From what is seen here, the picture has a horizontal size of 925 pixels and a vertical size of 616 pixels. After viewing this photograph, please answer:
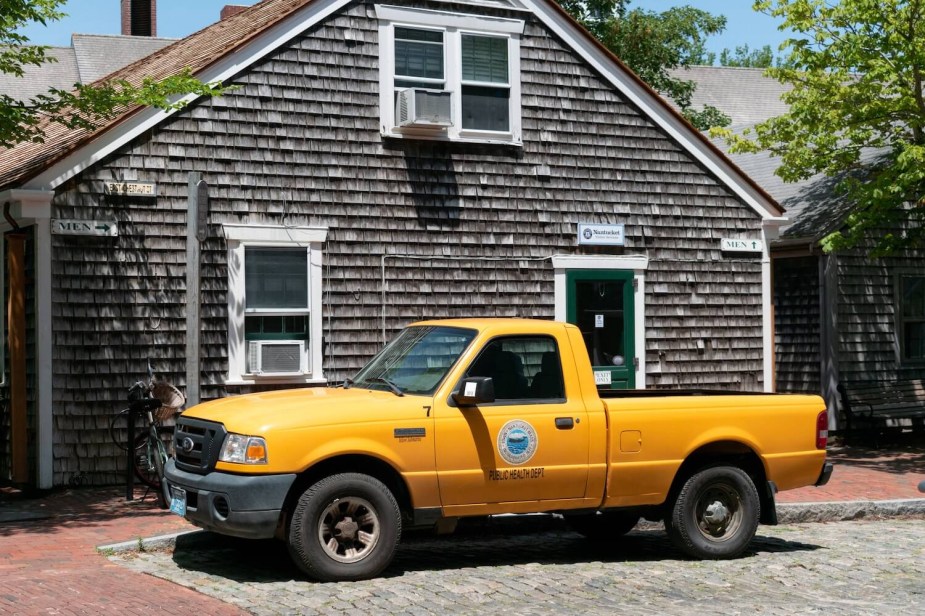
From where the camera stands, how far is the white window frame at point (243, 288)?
47.6 ft

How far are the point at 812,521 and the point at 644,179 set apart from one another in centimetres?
671

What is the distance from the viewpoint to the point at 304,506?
8.41 meters

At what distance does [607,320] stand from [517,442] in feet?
25.9

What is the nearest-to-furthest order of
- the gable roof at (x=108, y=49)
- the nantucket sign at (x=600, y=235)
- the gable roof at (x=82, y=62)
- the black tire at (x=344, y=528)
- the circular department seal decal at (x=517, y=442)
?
the black tire at (x=344, y=528), the circular department seal decal at (x=517, y=442), the nantucket sign at (x=600, y=235), the gable roof at (x=82, y=62), the gable roof at (x=108, y=49)

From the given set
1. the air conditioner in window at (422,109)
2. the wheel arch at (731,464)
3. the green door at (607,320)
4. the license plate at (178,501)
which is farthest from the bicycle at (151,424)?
the green door at (607,320)

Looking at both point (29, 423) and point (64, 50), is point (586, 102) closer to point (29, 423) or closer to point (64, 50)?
point (29, 423)

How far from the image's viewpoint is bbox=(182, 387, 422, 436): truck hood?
27.9 ft

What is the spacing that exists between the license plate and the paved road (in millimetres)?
443

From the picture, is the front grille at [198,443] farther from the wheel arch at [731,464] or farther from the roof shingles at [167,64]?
the roof shingles at [167,64]

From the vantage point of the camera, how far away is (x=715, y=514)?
9797 mm

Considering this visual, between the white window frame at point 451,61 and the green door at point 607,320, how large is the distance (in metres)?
2.11

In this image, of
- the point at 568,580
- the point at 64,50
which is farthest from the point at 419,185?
the point at 64,50

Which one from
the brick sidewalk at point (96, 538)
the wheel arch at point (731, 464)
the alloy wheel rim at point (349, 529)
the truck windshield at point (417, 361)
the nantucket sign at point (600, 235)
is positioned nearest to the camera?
the brick sidewalk at point (96, 538)

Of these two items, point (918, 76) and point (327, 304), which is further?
point (918, 76)
